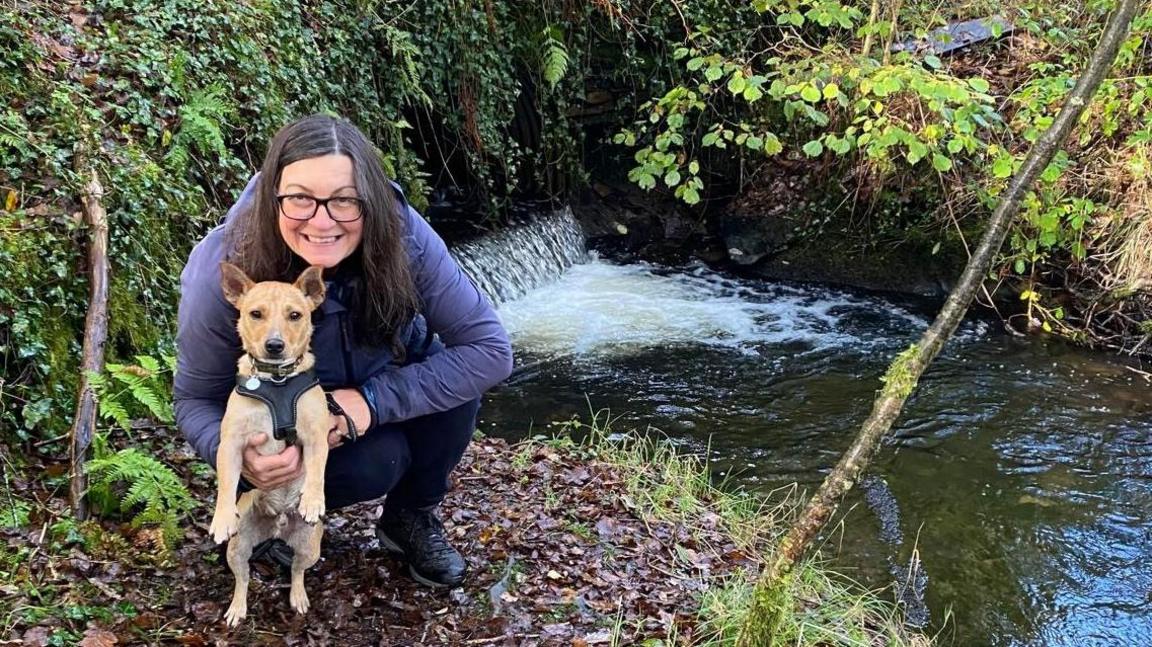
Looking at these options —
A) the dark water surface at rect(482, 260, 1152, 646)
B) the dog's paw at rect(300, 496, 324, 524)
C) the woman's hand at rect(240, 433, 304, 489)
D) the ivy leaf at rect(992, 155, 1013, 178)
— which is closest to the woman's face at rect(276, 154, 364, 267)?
the woman's hand at rect(240, 433, 304, 489)

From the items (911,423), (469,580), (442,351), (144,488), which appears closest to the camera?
(442,351)

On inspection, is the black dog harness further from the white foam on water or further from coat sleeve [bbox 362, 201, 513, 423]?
the white foam on water

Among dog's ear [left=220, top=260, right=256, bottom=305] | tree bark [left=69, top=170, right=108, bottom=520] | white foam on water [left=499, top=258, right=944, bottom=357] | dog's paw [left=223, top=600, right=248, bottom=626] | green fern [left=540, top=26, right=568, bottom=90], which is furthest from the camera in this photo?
white foam on water [left=499, top=258, right=944, bottom=357]

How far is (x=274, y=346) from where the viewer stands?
8.11ft

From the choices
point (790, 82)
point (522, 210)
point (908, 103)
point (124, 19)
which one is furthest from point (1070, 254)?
point (124, 19)

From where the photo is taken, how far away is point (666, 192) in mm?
11445

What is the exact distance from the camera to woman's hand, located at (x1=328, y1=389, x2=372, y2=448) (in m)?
2.78

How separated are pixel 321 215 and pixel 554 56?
5.95 metres

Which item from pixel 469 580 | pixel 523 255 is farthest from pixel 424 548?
pixel 523 255

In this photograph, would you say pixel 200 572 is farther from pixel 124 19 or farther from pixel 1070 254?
pixel 1070 254

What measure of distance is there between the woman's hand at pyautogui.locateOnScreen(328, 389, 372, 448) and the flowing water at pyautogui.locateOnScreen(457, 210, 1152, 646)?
3.28 meters

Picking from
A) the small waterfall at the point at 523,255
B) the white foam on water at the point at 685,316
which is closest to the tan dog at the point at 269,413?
the white foam on water at the point at 685,316

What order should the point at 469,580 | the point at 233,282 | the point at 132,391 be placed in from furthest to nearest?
the point at 132,391
the point at 469,580
the point at 233,282

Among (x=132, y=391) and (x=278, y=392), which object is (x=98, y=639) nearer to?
(x=278, y=392)
